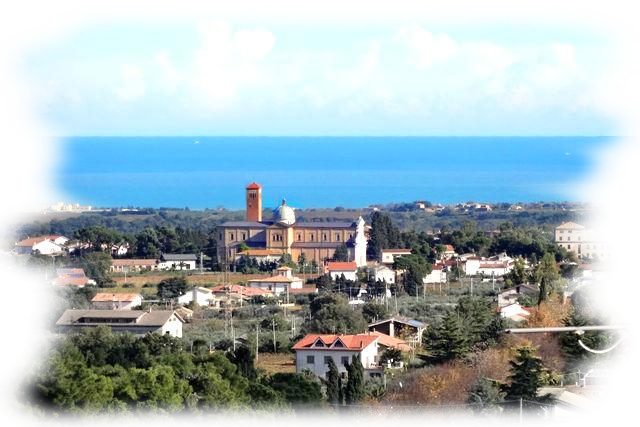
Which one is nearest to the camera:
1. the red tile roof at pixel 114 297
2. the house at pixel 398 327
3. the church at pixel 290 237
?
the house at pixel 398 327

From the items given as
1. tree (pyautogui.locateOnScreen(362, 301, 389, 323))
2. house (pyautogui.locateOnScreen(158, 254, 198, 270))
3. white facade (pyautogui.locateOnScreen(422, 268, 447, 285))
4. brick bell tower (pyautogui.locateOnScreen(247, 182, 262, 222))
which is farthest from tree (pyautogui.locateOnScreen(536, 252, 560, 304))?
brick bell tower (pyautogui.locateOnScreen(247, 182, 262, 222))

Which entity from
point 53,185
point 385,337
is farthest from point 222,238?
point 53,185

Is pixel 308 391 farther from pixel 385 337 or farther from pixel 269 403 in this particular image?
pixel 385 337

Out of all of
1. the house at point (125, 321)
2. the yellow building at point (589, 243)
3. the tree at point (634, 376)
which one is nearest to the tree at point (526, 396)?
the tree at point (634, 376)

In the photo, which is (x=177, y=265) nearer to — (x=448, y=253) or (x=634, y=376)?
(x=448, y=253)

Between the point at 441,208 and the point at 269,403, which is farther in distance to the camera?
the point at 441,208

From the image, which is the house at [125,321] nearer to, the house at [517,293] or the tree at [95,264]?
the house at [517,293]
